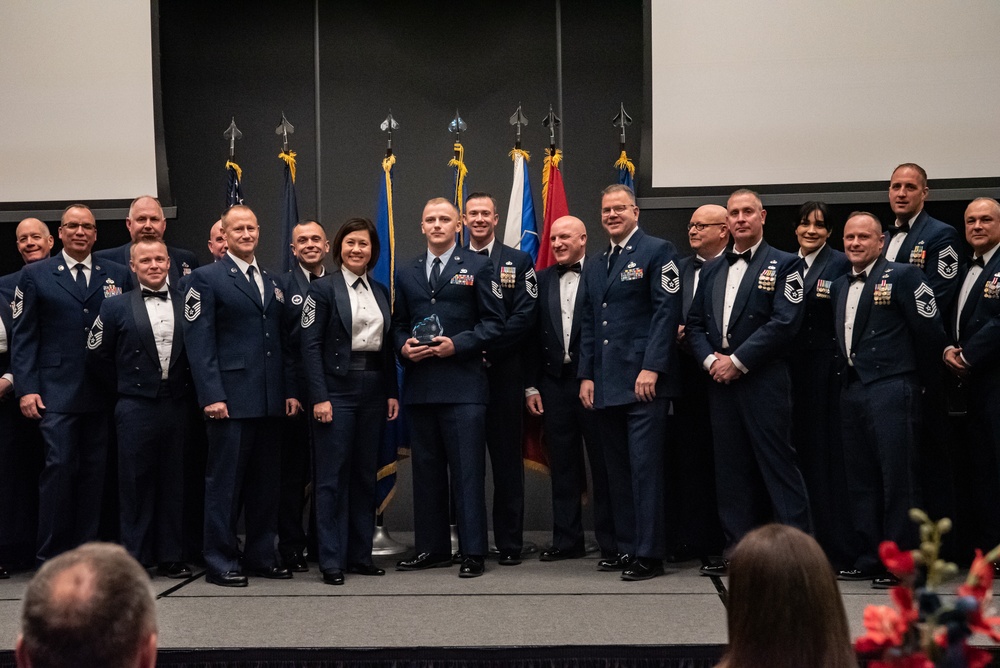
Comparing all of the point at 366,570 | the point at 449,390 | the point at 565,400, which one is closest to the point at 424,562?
the point at 366,570

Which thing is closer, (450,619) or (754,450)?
(450,619)

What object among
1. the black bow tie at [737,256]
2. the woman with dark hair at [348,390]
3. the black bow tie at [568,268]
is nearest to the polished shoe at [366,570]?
the woman with dark hair at [348,390]

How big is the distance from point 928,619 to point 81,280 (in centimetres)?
470

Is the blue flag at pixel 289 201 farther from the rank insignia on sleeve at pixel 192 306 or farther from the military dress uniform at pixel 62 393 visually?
the rank insignia on sleeve at pixel 192 306

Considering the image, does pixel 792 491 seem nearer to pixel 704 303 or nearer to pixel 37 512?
pixel 704 303

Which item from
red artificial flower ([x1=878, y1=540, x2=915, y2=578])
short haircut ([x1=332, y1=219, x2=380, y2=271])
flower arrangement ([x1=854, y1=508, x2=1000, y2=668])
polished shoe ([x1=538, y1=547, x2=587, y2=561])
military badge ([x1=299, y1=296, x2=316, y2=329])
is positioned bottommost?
polished shoe ([x1=538, y1=547, x2=587, y2=561])

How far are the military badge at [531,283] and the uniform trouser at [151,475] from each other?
168 cm

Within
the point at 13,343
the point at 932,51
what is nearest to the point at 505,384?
the point at 13,343

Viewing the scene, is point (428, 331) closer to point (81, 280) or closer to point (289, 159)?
point (81, 280)

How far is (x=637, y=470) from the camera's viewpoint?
4.84m

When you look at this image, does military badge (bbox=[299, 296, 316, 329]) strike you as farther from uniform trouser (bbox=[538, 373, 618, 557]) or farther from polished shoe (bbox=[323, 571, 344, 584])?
uniform trouser (bbox=[538, 373, 618, 557])

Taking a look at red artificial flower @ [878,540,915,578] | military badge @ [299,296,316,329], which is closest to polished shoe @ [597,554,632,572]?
military badge @ [299,296,316,329]

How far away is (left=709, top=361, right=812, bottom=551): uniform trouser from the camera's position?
4.68 m

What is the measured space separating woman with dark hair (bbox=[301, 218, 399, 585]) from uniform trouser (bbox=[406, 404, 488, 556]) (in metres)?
0.19
